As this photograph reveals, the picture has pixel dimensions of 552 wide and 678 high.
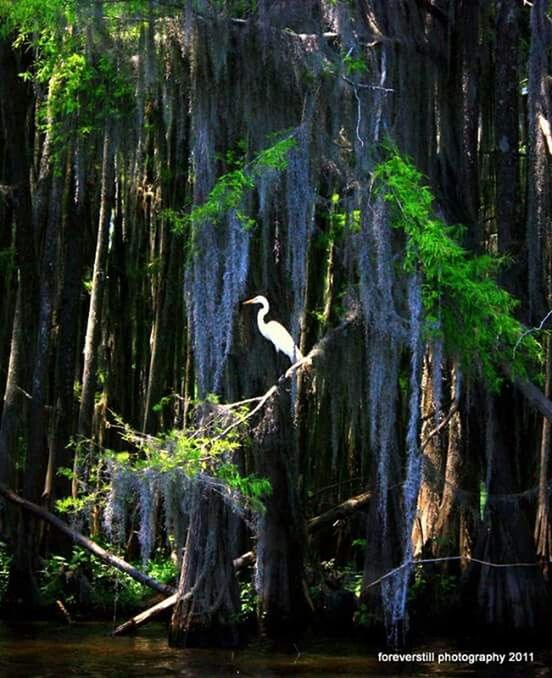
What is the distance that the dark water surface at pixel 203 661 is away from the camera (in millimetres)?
8281

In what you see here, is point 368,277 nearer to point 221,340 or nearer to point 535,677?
point 221,340

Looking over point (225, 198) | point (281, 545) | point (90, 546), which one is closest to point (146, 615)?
point (90, 546)

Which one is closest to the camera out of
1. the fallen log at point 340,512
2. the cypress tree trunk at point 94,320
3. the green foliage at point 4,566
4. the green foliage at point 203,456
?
the green foliage at point 203,456

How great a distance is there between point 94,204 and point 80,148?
3.06m

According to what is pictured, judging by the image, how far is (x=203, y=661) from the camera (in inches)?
335

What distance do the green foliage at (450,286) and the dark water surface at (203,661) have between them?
2.15 m

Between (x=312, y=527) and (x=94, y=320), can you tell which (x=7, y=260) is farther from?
(x=312, y=527)

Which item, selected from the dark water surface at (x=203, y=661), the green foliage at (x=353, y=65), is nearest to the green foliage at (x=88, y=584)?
the dark water surface at (x=203, y=661)

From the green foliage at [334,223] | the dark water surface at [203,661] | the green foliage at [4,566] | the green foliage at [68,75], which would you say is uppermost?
A: the green foliage at [68,75]

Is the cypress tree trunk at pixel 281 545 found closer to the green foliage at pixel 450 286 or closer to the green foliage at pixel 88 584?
the green foliage at pixel 88 584

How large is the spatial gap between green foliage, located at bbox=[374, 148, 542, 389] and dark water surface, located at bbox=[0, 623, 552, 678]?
2147mm

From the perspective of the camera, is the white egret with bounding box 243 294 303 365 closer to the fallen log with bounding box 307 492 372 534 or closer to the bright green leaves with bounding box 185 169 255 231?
the bright green leaves with bounding box 185 169 255 231

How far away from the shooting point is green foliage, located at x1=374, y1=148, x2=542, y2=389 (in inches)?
305

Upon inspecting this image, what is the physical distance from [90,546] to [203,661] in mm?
2167
